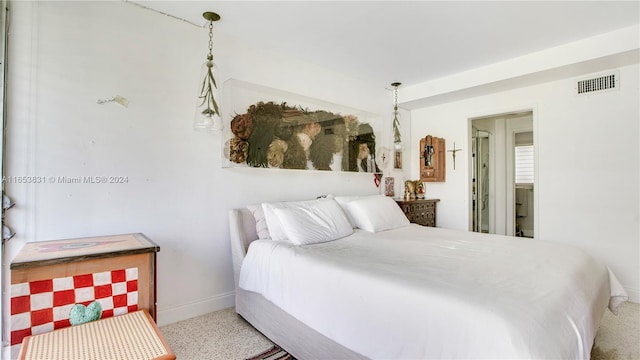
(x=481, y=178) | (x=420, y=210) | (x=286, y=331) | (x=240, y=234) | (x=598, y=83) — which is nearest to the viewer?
(x=286, y=331)

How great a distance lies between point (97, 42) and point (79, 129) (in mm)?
618

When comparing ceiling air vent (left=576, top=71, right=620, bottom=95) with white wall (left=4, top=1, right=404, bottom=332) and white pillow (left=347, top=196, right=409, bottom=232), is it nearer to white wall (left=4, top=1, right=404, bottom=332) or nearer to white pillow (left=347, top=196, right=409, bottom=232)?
white pillow (left=347, top=196, right=409, bottom=232)

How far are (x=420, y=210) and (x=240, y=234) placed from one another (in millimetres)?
2586

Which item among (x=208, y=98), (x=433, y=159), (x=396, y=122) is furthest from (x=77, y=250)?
(x=433, y=159)

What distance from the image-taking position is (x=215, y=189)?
2660 millimetres

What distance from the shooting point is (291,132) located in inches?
123

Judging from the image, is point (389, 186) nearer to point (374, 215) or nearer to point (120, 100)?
point (374, 215)

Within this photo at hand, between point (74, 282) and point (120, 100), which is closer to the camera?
point (74, 282)

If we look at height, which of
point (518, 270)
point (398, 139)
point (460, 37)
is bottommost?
point (518, 270)

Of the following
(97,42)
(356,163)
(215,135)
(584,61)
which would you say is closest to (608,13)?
(584,61)

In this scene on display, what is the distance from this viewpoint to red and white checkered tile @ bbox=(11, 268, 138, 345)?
1.23m

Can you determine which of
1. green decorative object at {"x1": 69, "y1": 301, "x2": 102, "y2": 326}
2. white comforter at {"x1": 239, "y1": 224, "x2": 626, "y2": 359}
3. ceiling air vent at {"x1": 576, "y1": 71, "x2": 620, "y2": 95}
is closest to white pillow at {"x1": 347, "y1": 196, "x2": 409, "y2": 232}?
white comforter at {"x1": 239, "y1": 224, "x2": 626, "y2": 359}

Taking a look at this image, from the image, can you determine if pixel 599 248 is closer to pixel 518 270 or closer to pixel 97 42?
pixel 518 270

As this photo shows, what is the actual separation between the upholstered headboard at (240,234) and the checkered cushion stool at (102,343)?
3.53 ft
